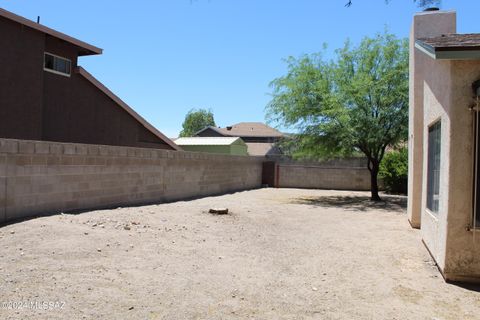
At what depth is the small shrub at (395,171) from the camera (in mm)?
23125

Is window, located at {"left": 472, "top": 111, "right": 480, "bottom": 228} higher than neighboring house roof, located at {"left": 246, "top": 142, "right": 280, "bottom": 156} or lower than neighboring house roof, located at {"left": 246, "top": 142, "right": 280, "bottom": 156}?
lower

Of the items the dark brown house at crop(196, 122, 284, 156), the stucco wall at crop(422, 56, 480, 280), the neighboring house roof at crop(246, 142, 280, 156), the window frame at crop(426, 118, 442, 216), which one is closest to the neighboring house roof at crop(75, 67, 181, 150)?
the window frame at crop(426, 118, 442, 216)

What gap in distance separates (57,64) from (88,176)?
28.0 ft

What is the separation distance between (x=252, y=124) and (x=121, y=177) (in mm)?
46059

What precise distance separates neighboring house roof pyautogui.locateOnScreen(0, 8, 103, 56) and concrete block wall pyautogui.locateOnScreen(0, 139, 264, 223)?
638 cm

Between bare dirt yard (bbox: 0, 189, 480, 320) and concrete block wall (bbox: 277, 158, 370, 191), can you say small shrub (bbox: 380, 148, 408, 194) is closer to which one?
concrete block wall (bbox: 277, 158, 370, 191)

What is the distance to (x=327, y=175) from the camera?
2608 cm

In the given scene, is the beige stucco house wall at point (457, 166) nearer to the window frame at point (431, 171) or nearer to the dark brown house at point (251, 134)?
the window frame at point (431, 171)

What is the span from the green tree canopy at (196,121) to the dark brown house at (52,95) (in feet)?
190

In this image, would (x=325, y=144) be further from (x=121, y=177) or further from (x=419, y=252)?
(x=419, y=252)

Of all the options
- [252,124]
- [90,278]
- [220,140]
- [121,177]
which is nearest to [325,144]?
[121,177]

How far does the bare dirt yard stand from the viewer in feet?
15.8

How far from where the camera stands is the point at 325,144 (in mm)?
19078

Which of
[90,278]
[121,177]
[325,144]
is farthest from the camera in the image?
[325,144]
